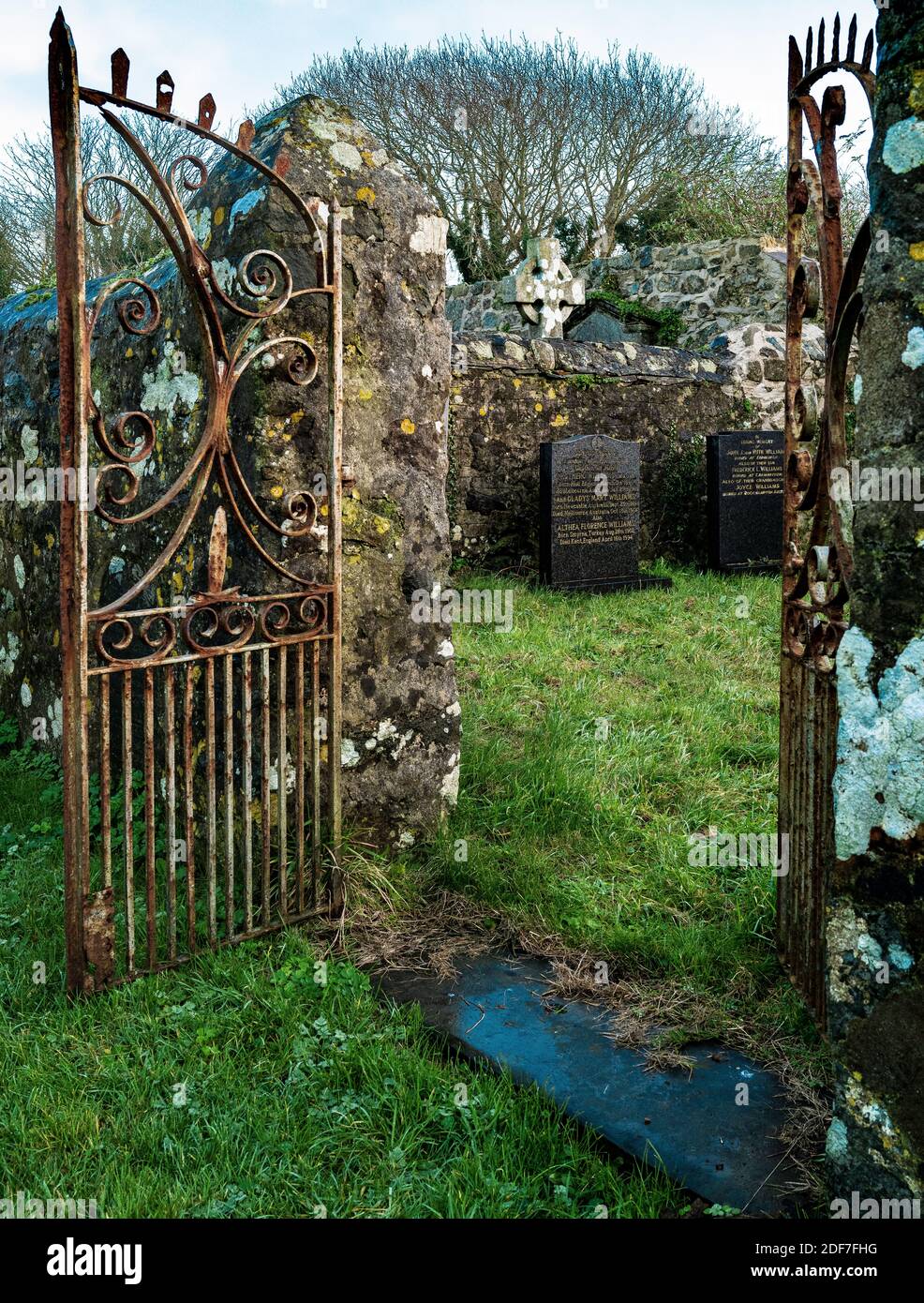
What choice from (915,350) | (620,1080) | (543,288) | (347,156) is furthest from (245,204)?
(543,288)

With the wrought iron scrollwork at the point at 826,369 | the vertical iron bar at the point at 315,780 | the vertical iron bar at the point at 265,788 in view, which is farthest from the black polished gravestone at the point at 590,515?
the wrought iron scrollwork at the point at 826,369

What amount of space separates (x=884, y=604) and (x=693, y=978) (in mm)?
1597

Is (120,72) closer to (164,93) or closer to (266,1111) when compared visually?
(164,93)

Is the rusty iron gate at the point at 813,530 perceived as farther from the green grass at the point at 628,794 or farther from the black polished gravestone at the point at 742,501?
the black polished gravestone at the point at 742,501

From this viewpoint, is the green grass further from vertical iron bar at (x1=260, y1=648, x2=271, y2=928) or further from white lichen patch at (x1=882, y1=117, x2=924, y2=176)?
white lichen patch at (x1=882, y1=117, x2=924, y2=176)

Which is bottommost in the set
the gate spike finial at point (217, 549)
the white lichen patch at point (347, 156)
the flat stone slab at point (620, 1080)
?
the flat stone slab at point (620, 1080)

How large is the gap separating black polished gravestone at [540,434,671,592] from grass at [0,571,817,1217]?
347cm

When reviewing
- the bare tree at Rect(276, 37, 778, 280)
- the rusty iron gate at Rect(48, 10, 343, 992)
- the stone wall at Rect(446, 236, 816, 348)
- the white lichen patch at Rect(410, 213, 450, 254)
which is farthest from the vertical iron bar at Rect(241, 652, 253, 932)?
the bare tree at Rect(276, 37, 778, 280)

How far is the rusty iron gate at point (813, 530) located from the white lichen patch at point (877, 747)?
2.46ft

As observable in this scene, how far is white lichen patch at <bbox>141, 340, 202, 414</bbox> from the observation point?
3635mm

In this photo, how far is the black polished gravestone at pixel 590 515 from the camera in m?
8.33

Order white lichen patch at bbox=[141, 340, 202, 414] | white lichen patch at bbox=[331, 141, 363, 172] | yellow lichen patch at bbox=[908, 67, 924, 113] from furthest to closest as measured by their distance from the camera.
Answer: white lichen patch at bbox=[141, 340, 202, 414]
white lichen patch at bbox=[331, 141, 363, 172]
yellow lichen patch at bbox=[908, 67, 924, 113]

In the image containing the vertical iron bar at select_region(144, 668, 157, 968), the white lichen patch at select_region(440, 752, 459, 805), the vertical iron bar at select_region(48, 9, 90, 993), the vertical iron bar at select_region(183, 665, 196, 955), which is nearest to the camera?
the vertical iron bar at select_region(48, 9, 90, 993)
